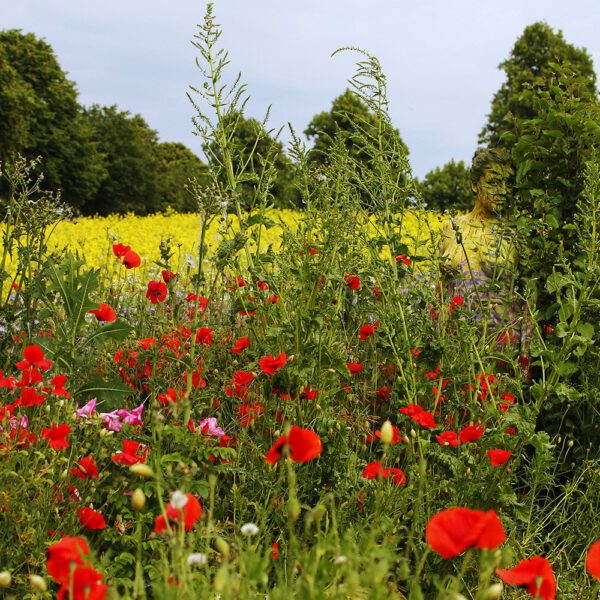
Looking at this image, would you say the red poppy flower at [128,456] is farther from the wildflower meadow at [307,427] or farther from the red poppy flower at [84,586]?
the red poppy flower at [84,586]

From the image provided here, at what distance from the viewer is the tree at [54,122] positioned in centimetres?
3008

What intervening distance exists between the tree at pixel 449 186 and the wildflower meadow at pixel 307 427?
19.5 meters

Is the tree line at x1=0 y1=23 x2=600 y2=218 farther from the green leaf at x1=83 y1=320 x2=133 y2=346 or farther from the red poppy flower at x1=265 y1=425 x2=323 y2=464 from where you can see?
the red poppy flower at x1=265 y1=425 x2=323 y2=464

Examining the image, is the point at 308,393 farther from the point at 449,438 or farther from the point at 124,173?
the point at 124,173

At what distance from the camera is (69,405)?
2.24 metres

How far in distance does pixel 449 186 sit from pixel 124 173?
62.1ft

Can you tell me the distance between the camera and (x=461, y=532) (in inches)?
48.5

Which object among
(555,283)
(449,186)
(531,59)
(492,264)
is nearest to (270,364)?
(555,283)

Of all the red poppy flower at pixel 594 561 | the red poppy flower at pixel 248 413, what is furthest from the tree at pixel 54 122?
the red poppy flower at pixel 594 561

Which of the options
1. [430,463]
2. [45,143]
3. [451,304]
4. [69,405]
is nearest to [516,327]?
[451,304]

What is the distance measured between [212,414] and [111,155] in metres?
35.8

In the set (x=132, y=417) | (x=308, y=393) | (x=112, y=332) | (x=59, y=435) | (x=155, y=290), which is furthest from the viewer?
(x=155, y=290)

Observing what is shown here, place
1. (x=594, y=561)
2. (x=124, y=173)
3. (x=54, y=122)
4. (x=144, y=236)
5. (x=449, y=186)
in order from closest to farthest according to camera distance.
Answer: (x=594, y=561) → (x=144, y=236) → (x=449, y=186) → (x=54, y=122) → (x=124, y=173)

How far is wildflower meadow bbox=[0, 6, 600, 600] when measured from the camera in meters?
1.97
